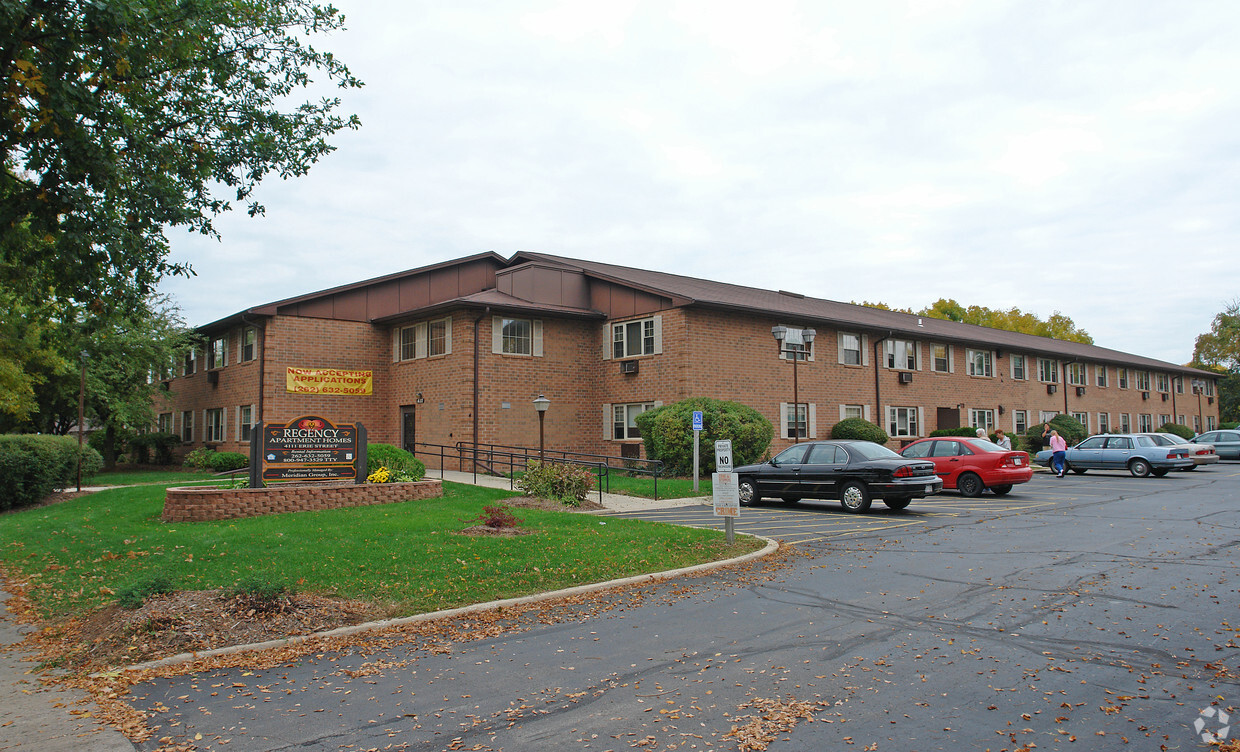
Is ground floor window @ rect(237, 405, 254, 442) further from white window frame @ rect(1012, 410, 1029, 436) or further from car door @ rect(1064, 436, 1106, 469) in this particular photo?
white window frame @ rect(1012, 410, 1029, 436)

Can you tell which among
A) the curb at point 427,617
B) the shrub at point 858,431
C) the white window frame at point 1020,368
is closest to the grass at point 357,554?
the curb at point 427,617

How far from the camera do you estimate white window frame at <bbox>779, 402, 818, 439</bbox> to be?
1072 inches

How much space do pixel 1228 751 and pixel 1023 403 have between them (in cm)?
3860

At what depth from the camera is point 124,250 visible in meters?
9.06

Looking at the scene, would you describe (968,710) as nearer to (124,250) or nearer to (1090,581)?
(1090,581)

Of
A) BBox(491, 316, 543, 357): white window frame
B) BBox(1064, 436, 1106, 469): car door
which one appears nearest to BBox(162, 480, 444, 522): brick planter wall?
BBox(491, 316, 543, 357): white window frame

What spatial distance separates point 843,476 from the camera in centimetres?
1577

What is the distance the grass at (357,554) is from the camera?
8.35 m

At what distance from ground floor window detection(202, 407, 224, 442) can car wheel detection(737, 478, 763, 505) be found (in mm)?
22887

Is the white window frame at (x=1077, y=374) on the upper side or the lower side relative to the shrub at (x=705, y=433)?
upper

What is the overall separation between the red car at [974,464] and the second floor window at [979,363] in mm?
17100

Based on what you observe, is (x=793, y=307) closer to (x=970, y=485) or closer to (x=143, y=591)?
(x=970, y=485)

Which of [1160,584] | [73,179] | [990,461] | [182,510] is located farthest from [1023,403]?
[73,179]

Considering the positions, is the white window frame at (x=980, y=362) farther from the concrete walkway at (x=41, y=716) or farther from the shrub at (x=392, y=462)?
the concrete walkway at (x=41, y=716)
